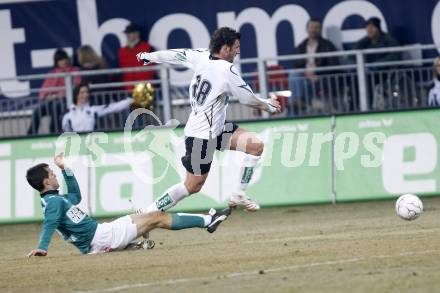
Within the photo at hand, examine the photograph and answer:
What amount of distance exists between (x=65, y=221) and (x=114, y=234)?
24.5 inches

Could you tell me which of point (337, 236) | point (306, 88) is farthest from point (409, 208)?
point (306, 88)

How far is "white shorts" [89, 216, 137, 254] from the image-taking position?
14125 mm

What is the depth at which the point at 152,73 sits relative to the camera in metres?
23.3

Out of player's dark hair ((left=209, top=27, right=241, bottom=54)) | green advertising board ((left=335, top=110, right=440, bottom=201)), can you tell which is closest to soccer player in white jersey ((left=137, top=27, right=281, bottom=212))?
player's dark hair ((left=209, top=27, right=241, bottom=54))

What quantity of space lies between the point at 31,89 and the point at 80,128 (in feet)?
7.39

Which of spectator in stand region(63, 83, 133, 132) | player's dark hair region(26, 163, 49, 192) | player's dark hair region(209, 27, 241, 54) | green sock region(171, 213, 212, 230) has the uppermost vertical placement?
player's dark hair region(209, 27, 241, 54)

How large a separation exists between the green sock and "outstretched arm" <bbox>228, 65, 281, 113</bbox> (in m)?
1.47

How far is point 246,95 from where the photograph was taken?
1476cm

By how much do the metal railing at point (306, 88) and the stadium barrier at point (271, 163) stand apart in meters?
0.59

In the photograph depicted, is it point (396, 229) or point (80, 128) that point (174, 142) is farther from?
point (396, 229)

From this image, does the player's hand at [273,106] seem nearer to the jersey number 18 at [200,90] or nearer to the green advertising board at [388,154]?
the jersey number 18 at [200,90]

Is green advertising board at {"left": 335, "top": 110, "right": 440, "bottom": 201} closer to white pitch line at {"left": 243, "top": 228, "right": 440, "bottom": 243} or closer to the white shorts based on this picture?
white pitch line at {"left": 243, "top": 228, "right": 440, "bottom": 243}

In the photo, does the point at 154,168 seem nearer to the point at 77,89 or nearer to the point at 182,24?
the point at 77,89

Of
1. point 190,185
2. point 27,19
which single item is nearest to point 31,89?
point 27,19
